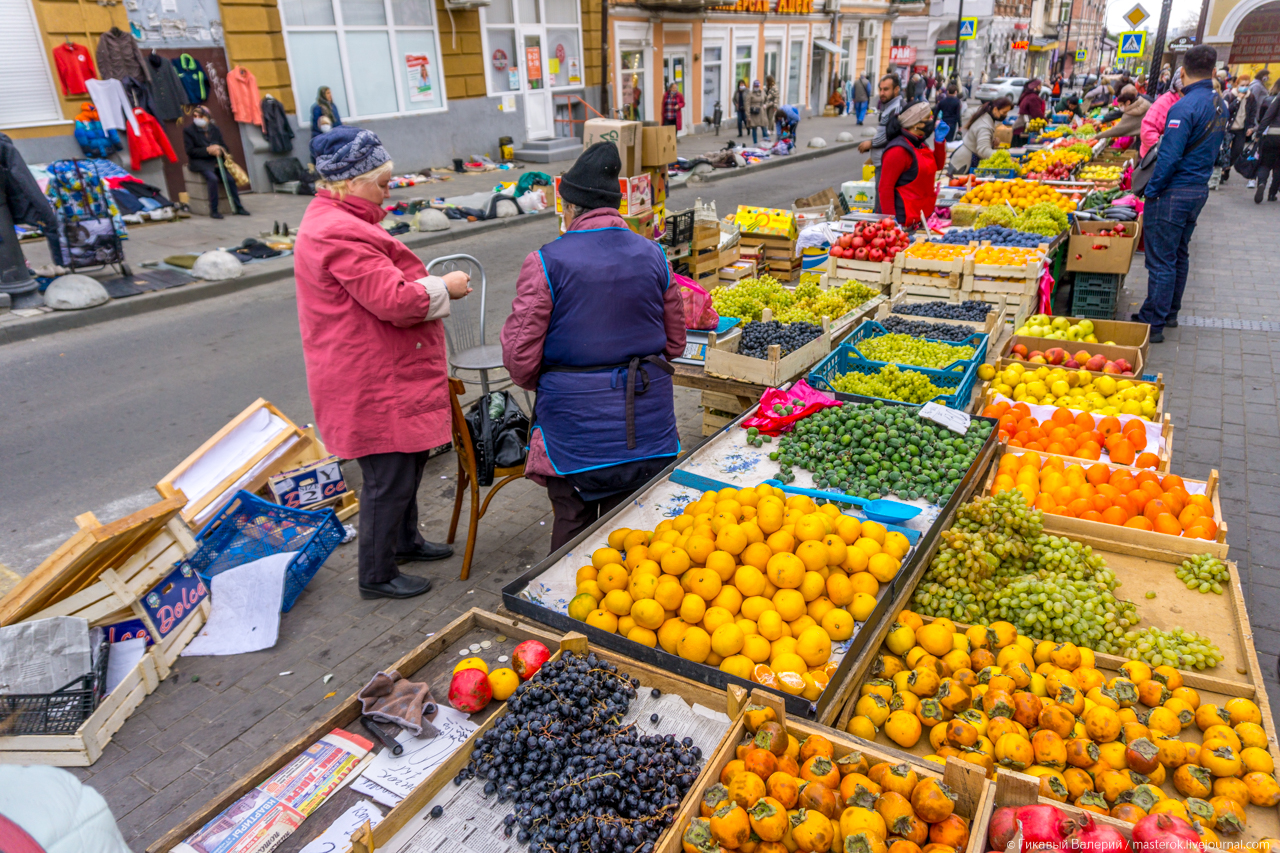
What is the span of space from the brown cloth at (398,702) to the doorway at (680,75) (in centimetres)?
2473

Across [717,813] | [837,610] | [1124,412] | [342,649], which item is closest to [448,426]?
[342,649]

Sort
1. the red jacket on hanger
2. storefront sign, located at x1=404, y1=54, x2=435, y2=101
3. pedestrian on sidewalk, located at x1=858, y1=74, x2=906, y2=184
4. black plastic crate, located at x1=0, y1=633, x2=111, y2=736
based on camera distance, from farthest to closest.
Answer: storefront sign, located at x1=404, y1=54, x2=435, y2=101 < the red jacket on hanger < pedestrian on sidewalk, located at x1=858, y1=74, x2=906, y2=184 < black plastic crate, located at x1=0, y1=633, x2=111, y2=736

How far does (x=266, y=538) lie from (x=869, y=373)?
3.74 m

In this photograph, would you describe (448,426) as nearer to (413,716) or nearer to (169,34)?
(413,716)

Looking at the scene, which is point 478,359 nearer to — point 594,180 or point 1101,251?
point 594,180

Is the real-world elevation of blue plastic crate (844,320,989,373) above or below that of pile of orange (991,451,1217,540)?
above

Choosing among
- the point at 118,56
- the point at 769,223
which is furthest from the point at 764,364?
the point at 118,56

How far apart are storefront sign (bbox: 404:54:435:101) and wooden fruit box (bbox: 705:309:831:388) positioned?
51.8 ft

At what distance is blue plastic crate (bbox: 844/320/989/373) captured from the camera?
4.79 m

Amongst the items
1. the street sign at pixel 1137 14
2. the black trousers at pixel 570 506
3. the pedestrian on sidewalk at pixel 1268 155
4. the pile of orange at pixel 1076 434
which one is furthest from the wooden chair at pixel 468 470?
the street sign at pixel 1137 14

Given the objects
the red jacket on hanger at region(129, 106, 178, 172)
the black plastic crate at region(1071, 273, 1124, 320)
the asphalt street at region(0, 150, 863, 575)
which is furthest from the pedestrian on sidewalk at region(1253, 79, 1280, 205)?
the red jacket on hanger at region(129, 106, 178, 172)

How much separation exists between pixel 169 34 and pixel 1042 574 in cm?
1616

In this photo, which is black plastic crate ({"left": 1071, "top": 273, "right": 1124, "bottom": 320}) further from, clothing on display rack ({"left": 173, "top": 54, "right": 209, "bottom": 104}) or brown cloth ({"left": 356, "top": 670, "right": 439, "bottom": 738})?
clothing on display rack ({"left": 173, "top": 54, "right": 209, "bottom": 104})

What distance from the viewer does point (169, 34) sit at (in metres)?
13.6
